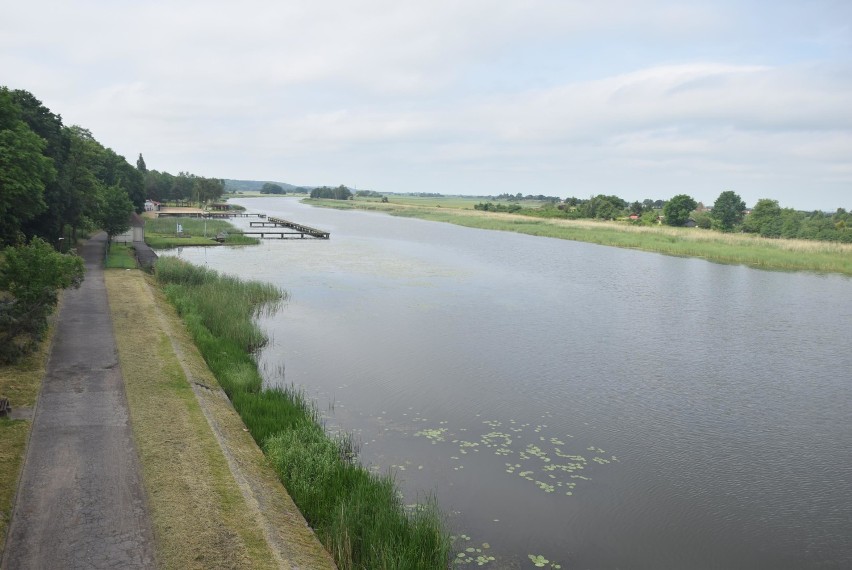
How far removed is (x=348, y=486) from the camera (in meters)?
10.5

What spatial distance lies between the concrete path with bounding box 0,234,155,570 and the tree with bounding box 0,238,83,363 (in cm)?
118

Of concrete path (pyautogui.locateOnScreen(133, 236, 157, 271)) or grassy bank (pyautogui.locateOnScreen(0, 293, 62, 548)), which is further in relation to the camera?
concrete path (pyautogui.locateOnScreen(133, 236, 157, 271))

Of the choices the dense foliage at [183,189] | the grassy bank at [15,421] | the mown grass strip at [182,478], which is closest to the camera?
the mown grass strip at [182,478]

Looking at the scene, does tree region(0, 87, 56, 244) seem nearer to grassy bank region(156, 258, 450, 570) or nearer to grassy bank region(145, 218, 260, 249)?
grassy bank region(156, 258, 450, 570)

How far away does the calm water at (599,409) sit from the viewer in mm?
10641

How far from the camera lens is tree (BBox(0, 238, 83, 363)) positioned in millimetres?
15633

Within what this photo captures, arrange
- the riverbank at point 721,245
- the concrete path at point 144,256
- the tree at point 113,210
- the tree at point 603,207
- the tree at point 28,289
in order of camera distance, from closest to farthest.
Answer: the tree at point 28,289 → the concrete path at point 144,256 → the tree at point 113,210 → the riverbank at point 721,245 → the tree at point 603,207

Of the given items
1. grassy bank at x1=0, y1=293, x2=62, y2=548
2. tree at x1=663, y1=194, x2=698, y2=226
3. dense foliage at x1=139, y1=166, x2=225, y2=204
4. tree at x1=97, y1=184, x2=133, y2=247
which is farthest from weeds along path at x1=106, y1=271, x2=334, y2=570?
dense foliage at x1=139, y1=166, x2=225, y2=204

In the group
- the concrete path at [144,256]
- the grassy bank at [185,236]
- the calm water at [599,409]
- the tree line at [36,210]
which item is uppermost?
the tree line at [36,210]

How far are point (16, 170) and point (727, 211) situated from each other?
105 m

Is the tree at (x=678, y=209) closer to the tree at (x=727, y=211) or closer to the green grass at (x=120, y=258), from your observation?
the tree at (x=727, y=211)

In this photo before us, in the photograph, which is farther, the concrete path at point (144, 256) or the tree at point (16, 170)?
the concrete path at point (144, 256)

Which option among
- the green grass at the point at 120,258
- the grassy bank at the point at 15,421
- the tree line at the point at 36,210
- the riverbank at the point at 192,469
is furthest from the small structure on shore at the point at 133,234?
the riverbank at the point at 192,469

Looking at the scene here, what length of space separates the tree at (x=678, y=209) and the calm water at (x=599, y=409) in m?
71.6
